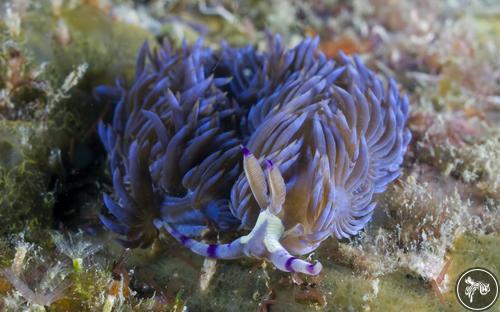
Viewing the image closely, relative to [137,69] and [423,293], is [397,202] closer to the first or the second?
[423,293]

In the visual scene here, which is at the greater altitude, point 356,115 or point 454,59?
point 356,115

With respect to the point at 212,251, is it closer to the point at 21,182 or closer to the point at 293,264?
the point at 293,264

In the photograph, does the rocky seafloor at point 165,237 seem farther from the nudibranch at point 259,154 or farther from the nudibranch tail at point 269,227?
the nudibranch tail at point 269,227

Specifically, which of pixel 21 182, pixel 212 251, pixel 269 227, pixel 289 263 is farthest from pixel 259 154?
pixel 21 182

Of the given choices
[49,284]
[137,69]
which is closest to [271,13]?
[137,69]

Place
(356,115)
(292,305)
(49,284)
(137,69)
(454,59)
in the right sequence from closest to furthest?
(49,284)
(292,305)
(356,115)
(137,69)
(454,59)

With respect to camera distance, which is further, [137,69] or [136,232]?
[137,69]

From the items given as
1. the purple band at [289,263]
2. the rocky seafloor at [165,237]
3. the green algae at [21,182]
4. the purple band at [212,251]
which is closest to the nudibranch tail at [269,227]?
the purple band at [289,263]
